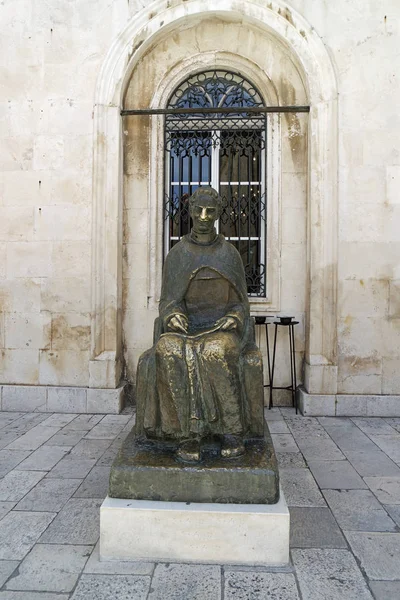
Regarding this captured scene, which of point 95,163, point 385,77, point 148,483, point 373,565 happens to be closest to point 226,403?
point 148,483

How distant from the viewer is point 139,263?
6.42 m

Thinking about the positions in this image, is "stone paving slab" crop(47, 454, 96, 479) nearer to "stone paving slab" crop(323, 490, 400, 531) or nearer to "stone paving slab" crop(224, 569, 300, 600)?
"stone paving slab" crop(224, 569, 300, 600)

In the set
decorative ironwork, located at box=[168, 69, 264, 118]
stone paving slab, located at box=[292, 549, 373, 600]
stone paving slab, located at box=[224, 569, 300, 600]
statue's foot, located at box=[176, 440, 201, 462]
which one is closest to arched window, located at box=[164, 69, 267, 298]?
decorative ironwork, located at box=[168, 69, 264, 118]

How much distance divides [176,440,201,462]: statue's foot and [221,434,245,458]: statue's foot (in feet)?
0.54

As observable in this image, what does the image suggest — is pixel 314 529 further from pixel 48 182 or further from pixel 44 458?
pixel 48 182

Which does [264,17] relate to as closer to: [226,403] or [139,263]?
[139,263]

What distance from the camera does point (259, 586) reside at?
230cm

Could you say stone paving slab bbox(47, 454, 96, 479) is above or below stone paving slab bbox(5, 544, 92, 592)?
below

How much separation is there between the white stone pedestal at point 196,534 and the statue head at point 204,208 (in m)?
1.91

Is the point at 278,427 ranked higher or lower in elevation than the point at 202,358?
lower

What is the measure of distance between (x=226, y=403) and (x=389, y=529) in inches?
54.5

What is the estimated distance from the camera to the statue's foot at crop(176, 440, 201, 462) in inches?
106

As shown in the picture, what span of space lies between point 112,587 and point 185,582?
38 cm

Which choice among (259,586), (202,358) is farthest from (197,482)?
(202,358)
